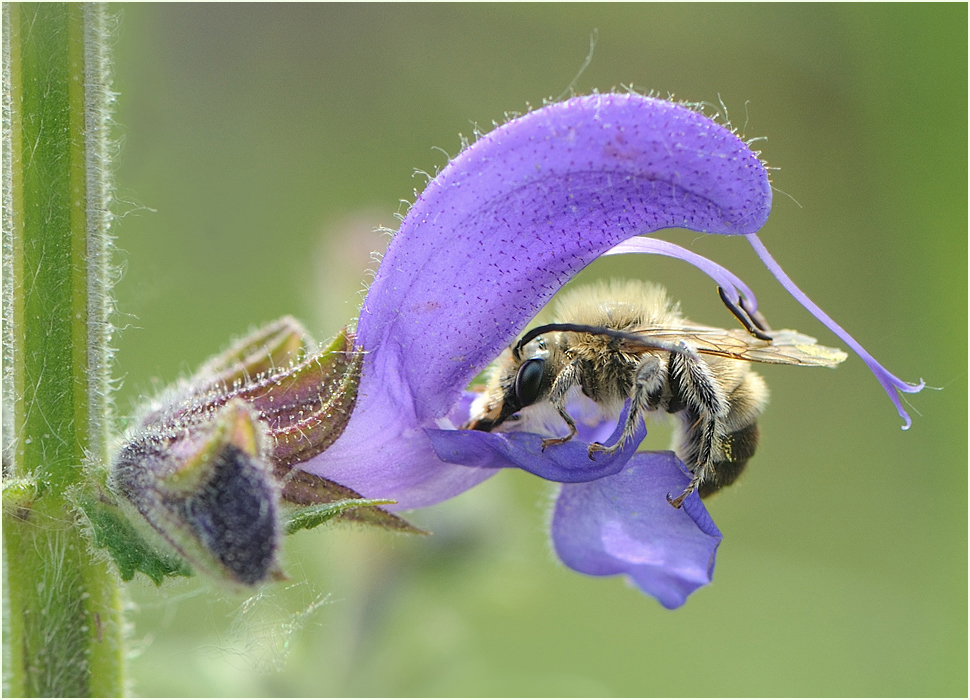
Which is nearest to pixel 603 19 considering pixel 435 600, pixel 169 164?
pixel 169 164

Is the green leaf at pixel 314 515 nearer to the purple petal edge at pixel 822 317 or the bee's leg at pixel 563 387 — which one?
the bee's leg at pixel 563 387

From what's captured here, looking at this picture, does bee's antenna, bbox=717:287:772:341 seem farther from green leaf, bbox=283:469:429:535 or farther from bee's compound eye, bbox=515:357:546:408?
green leaf, bbox=283:469:429:535

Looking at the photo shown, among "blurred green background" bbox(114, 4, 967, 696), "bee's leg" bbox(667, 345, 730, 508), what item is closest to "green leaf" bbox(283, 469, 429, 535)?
"bee's leg" bbox(667, 345, 730, 508)

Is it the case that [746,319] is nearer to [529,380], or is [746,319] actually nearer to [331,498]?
[529,380]

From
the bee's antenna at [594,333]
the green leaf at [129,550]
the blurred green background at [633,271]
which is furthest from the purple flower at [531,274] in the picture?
the blurred green background at [633,271]

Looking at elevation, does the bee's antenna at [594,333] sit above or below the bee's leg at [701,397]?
above

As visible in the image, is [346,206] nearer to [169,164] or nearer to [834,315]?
[169,164]
